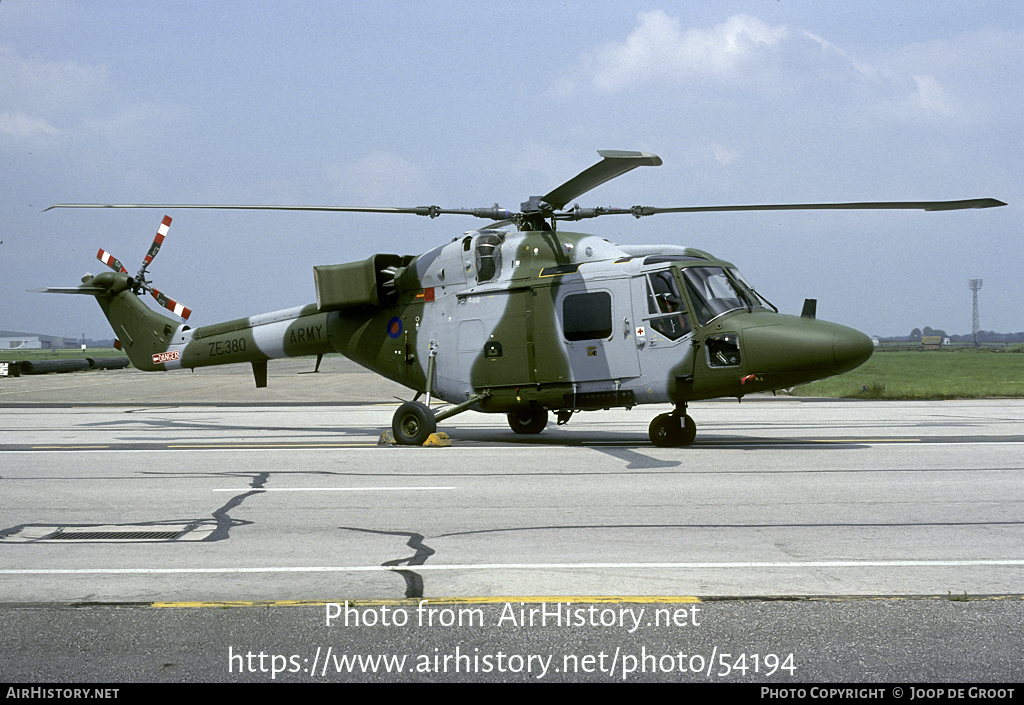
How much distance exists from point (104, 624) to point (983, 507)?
802 centimetres

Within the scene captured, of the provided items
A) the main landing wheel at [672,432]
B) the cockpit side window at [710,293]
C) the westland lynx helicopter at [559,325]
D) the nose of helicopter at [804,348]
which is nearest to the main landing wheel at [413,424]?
the westland lynx helicopter at [559,325]

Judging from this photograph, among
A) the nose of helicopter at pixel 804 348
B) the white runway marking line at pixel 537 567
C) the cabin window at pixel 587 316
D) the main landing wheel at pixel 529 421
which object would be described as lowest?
the main landing wheel at pixel 529 421

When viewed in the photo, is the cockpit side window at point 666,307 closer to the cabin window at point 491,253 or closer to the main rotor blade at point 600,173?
the main rotor blade at point 600,173

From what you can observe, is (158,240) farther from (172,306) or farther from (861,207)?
(861,207)

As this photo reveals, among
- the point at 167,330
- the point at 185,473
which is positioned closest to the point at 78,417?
the point at 167,330

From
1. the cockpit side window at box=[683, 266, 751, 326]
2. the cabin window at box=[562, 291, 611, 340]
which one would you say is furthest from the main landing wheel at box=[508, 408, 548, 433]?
the cockpit side window at box=[683, 266, 751, 326]

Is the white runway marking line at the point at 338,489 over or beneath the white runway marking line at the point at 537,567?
beneath

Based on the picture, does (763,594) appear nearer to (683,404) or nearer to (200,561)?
(200,561)

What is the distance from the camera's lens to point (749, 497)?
9.77 metres

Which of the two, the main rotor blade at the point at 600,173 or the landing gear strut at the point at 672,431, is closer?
the main rotor blade at the point at 600,173

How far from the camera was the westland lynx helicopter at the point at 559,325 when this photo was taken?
1398cm

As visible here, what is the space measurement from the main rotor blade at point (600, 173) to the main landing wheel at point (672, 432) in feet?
13.2

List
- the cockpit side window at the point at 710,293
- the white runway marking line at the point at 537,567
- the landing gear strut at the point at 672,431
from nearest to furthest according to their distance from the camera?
the white runway marking line at the point at 537,567 → the cockpit side window at the point at 710,293 → the landing gear strut at the point at 672,431

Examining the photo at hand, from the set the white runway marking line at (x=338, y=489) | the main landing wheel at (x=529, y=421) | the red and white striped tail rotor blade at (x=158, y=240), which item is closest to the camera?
the white runway marking line at (x=338, y=489)
